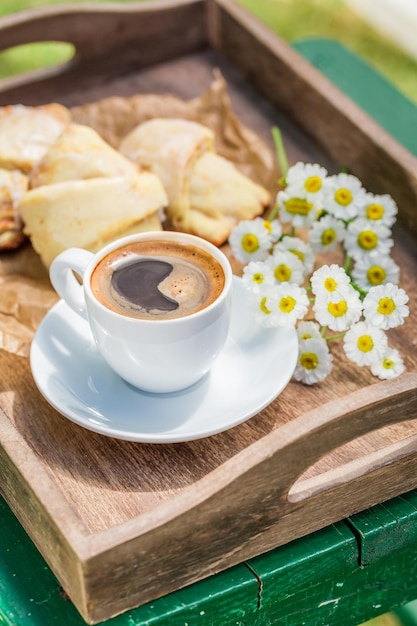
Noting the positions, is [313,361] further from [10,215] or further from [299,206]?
[10,215]

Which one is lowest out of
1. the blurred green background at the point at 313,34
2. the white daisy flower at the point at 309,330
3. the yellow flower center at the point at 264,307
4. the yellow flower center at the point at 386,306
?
the blurred green background at the point at 313,34

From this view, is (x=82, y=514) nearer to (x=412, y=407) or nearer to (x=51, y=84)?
(x=412, y=407)

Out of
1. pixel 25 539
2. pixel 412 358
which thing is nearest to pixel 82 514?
pixel 25 539

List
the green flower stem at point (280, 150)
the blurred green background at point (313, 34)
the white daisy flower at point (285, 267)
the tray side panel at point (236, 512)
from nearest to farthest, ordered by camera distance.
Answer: the tray side panel at point (236, 512), the white daisy flower at point (285, 267), the green flower stem at point (280, 150), the blurred green background at point (313, 34)

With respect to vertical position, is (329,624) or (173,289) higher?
(173,289)

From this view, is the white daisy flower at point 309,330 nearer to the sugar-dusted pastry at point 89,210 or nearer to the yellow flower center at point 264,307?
the yellow flower center at point 264,307

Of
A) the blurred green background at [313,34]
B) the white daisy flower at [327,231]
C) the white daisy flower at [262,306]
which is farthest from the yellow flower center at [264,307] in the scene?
the blurred green background at [313,34]

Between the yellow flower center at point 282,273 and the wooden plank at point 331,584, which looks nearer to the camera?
the wooden plank at point 331,584

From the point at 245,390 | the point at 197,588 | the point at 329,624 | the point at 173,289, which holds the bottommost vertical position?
the point at 329,624
